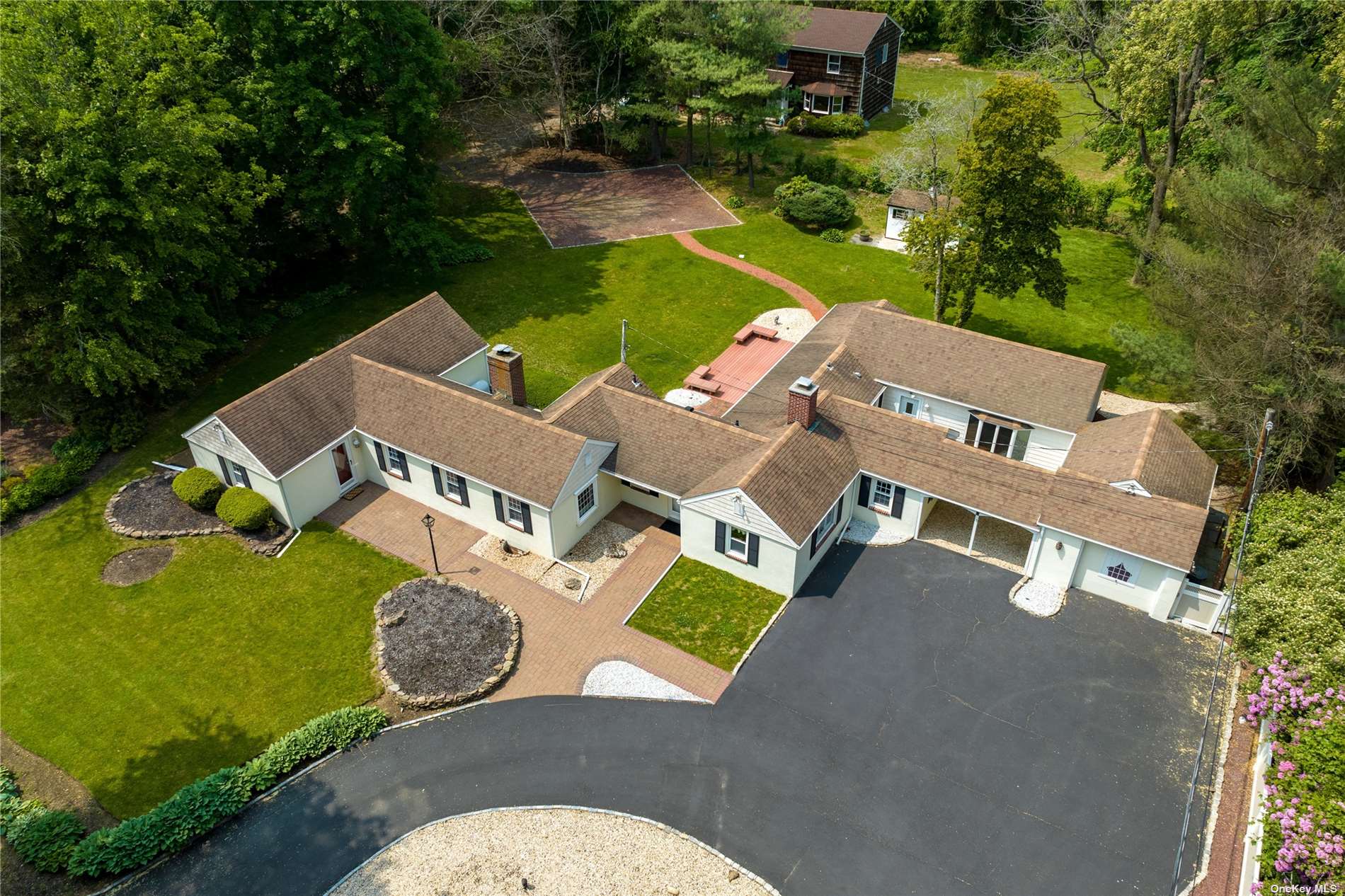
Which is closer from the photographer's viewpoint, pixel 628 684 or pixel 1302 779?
pixel 1302 779

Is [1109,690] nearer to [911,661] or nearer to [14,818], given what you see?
[911,661]

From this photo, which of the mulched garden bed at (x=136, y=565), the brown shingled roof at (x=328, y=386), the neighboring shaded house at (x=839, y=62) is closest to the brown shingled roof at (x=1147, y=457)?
the brown shingled roof at (x=328, y=386)

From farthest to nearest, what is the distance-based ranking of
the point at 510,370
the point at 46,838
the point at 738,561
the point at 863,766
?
the point at 510,370 → the point at 738,561 → the point at 863,766 → the point at 46,838

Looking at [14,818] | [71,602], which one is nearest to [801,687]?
[14,818]

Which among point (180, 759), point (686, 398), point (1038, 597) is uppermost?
point (686, 398)

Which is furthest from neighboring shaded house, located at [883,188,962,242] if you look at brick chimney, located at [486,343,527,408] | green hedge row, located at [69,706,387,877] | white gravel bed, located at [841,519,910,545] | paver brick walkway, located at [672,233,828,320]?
green hedge row, located at [69,706,387,877]

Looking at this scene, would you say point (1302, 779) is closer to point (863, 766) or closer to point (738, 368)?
point (863, 766)

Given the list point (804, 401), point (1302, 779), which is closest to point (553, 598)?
point (804, 401)

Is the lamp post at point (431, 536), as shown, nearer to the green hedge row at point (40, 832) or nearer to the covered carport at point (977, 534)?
the green hedge row at point (40, 832)
